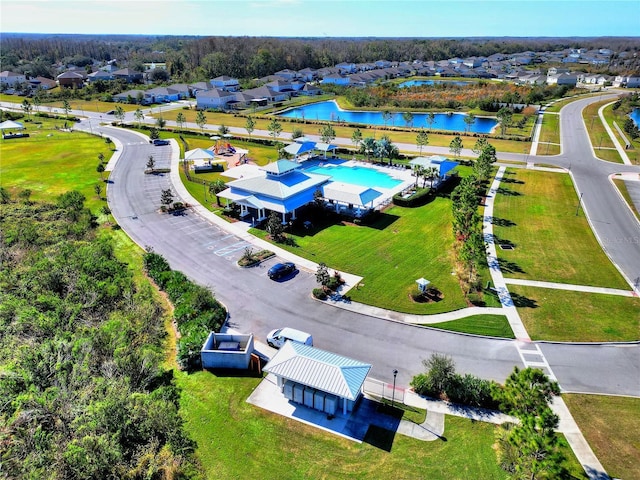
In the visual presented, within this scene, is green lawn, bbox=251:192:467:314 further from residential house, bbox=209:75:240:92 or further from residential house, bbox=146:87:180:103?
residential house, bbox=209:75:240:92

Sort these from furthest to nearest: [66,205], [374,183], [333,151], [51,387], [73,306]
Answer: [333,151], [374,183], [66,205], [73,306], [51,387]

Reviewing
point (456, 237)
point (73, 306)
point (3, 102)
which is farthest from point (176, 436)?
point (3, 102)

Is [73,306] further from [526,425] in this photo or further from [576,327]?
[576,327]

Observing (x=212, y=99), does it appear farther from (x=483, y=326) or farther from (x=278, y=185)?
(x=483, y=326)

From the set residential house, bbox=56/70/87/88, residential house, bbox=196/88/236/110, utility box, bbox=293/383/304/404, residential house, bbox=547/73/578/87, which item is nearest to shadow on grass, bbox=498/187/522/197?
utility box, bbox=293/383/304/404

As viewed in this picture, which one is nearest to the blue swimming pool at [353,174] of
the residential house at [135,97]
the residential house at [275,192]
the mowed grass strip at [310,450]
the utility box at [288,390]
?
the residential house at [275,192]

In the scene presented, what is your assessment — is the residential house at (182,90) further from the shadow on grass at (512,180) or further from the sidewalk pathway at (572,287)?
the sidewalk pathway at (572,287)
